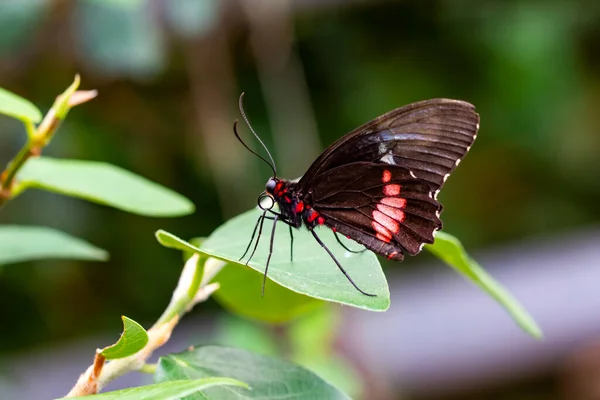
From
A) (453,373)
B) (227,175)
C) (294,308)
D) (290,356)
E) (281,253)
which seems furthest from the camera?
(453,373)

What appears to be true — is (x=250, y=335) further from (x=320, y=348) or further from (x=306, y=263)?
(x=306, y=263)

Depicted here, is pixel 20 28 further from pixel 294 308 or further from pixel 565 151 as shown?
pixel 565 151

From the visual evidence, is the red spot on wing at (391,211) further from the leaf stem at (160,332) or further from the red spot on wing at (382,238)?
the leaf stem at (160,332)

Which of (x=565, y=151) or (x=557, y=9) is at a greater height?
(x=557, y=9)

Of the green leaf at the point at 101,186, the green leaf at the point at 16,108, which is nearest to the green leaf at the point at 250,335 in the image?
the green leaf at the point at 101,186

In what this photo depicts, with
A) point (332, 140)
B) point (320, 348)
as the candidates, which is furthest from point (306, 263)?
point (332, 140)

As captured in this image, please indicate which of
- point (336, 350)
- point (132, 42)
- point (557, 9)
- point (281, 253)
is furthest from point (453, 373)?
point (281, 253)
